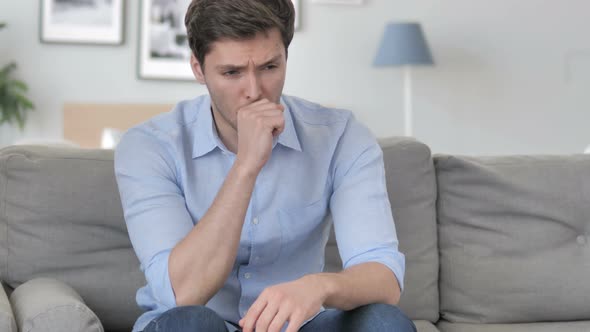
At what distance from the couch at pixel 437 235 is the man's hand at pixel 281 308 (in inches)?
27.4

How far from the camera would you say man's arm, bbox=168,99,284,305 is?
159cm

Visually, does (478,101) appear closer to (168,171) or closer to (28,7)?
(28,7)

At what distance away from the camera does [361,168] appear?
1.79 m

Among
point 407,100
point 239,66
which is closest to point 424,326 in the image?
point 239,66

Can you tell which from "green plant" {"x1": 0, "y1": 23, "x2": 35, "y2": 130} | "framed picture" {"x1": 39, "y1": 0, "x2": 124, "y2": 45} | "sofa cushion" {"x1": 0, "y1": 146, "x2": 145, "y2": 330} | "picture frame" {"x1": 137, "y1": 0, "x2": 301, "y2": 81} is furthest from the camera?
"picture frame" {"x1": 137, "y1": 0, "x2": 301, "y2": 81}

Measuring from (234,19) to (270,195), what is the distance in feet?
1.27

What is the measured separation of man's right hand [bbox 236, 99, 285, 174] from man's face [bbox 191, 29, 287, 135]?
4cm

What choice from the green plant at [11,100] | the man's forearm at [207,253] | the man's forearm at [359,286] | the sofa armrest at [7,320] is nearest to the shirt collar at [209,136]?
the man's forearm at [207,253]

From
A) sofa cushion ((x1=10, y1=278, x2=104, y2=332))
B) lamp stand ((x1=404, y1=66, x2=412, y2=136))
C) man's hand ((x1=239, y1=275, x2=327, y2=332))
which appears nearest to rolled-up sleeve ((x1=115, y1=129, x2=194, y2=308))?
sofa cushion ((x1=10, y1=278, x2=104, y2=332))

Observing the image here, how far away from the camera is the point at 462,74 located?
18.7 ft

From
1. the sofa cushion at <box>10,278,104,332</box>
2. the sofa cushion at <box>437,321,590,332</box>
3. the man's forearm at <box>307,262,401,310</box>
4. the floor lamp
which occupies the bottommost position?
the sofa cushion at <box>437,321,590,332</box>

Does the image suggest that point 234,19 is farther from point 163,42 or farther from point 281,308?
point 163,42

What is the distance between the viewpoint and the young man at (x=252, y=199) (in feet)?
4.97

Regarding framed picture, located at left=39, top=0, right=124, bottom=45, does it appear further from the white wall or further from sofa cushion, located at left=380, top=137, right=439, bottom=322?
sofa cushion, located at left=380, top=137, right=439, bottom=322
